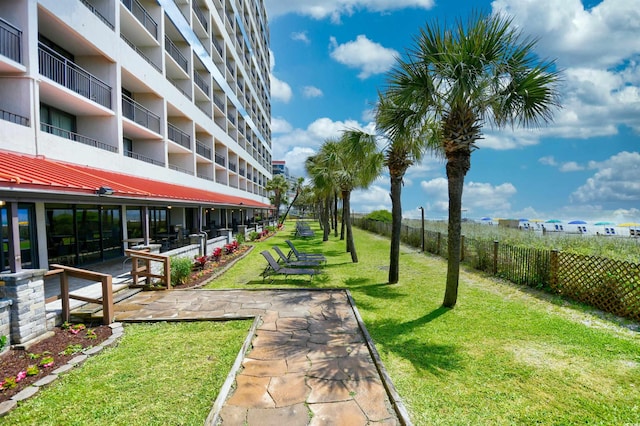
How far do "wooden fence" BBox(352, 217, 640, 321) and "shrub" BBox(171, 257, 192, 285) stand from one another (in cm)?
1107

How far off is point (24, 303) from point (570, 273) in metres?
12.4

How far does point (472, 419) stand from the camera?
340 centimetres

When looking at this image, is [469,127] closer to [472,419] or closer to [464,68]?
[464,68]

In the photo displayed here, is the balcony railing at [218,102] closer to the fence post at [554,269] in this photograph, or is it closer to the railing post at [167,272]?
the railing post at [167,272]

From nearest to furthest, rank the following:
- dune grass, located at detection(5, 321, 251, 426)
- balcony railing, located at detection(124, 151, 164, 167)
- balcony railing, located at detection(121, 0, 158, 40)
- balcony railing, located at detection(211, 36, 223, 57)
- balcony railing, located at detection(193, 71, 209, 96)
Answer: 1. dune grass, located at detection(5, 321, 251, 426)
2. balcony railing, located at detection(121, 0, 158, 40)
3. balcony railing, located at detection(124, 151, 164, 167)
4. balcony railing, located at detection(193, 71, 209, 96)
5. balcony railing, located at detection(211, 36, 223, 57)

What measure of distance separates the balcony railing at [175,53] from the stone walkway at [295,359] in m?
16.5

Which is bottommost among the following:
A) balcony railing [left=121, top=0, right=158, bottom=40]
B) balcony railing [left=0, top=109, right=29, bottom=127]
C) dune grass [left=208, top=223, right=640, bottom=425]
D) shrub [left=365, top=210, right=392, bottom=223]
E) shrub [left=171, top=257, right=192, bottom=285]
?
dune grass [left=208, top=223, right=640, bottom=425]

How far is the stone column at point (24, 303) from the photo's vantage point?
4895 millimetres

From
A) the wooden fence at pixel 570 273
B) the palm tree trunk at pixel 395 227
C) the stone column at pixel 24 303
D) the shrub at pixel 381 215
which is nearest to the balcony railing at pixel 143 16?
the stone column at pixel 24 303

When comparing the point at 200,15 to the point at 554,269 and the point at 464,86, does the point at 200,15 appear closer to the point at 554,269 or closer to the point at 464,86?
the point at 464,86

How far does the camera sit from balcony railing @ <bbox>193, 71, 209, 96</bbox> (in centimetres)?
2273

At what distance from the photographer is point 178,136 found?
19.2 meters

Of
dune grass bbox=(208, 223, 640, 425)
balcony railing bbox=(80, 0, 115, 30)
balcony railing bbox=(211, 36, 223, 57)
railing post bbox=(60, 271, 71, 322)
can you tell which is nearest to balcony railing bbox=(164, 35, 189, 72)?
balcony railing bbox=(80, 0, 115, 30)

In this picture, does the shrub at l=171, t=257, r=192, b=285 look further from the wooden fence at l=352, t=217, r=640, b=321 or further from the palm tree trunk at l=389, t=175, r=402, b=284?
the wooden fence at l=352, t=217, r=640, b=321
